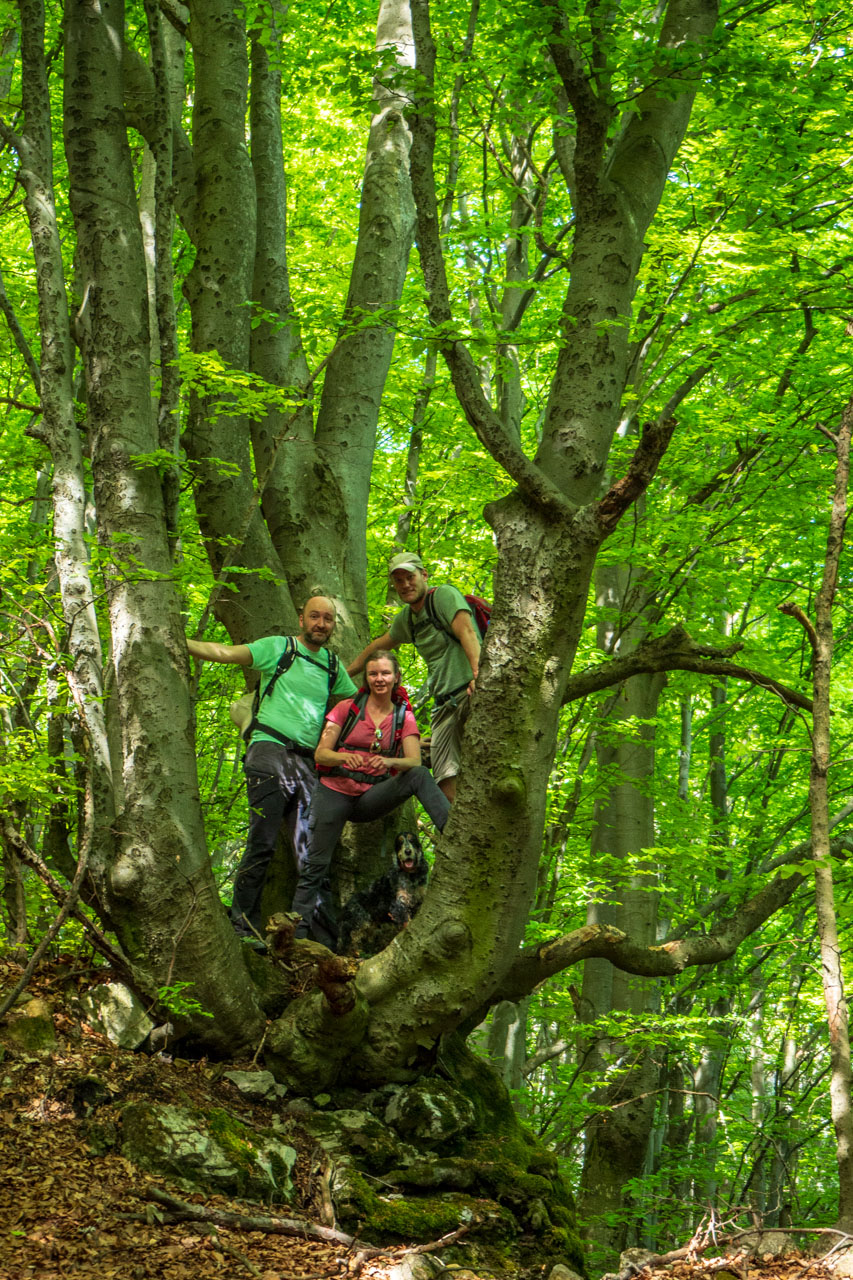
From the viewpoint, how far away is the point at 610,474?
955cm

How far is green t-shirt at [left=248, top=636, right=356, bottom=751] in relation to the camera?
231 inches

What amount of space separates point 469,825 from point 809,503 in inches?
228

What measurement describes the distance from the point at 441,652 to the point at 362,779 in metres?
0.90

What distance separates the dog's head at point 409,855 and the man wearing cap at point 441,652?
457 mm

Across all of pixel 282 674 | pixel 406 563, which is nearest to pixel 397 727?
pixel 282 674

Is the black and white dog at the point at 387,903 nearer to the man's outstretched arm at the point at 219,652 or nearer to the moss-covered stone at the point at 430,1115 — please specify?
the moss-covered stone at the point at 430,1115

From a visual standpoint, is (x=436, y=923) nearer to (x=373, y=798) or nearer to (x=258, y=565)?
(x=373, y=798)

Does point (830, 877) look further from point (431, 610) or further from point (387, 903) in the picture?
point (387, 903)

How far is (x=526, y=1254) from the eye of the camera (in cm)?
454

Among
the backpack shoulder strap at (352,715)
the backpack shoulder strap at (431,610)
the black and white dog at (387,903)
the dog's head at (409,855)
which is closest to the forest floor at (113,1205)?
the black and white dog at (387,903)

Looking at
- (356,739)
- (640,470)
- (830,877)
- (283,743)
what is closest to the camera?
(830,877)

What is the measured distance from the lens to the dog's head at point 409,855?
6141 millimetres

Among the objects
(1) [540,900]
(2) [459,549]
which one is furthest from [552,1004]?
(2) [459,549]

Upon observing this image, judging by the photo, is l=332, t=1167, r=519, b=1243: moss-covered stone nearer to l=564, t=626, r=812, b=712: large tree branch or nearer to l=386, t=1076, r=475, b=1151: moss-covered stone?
l=386, t=1076, r=475, b=1151: moss-covered stone
